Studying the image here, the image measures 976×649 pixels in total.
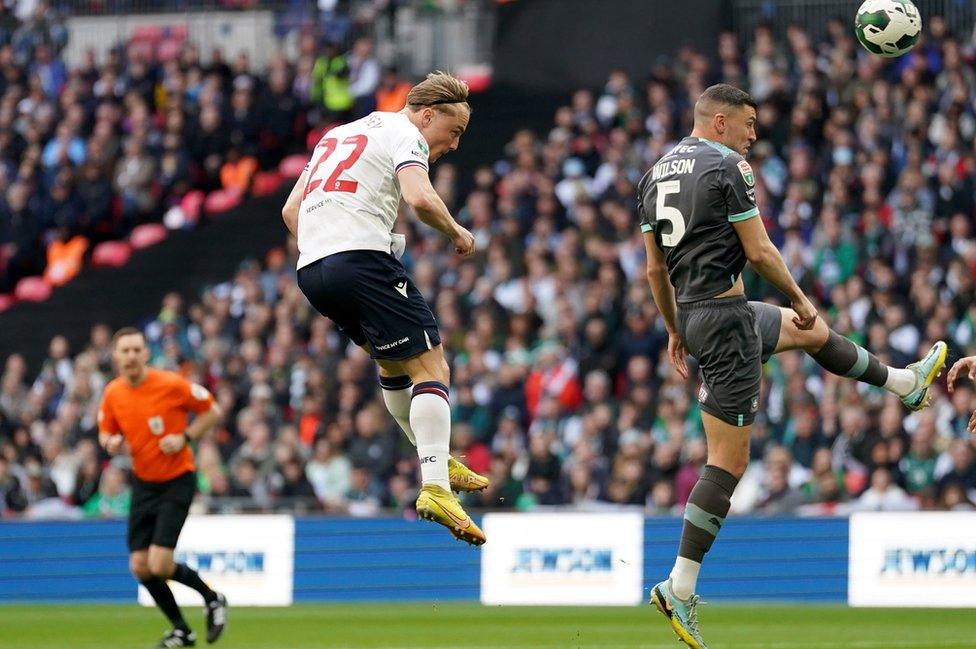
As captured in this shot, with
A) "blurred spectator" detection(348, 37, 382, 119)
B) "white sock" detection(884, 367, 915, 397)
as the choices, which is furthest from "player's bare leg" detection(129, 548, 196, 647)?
"blurred spectator" detection(348, 37, 382, 119)

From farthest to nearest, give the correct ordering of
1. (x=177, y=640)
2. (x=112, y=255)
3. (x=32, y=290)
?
1. (x=112, y=255)
2. (x=32, y=290)
3. (x=177, y=640)

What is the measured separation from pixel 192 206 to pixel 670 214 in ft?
53.9

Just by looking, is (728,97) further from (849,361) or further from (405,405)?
(405,405)

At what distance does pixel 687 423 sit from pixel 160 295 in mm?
8868

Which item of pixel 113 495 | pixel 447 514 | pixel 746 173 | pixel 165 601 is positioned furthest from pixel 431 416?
pixel 113 495

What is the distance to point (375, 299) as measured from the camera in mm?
8781

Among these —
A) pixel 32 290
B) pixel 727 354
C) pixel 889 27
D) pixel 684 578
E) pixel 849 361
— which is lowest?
pixel 32 290

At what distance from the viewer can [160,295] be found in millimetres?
23703

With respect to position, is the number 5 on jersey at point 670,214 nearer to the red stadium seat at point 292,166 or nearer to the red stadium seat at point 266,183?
the red stadium seat at point 292,166

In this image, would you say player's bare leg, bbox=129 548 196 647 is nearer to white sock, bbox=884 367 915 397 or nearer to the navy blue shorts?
the navy blue shorts

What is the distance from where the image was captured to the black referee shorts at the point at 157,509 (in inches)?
510

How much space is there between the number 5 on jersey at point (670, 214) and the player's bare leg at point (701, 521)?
884 millimetres

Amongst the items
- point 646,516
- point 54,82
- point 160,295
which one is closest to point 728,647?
point 646,516

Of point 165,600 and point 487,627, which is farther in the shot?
point 487,627
